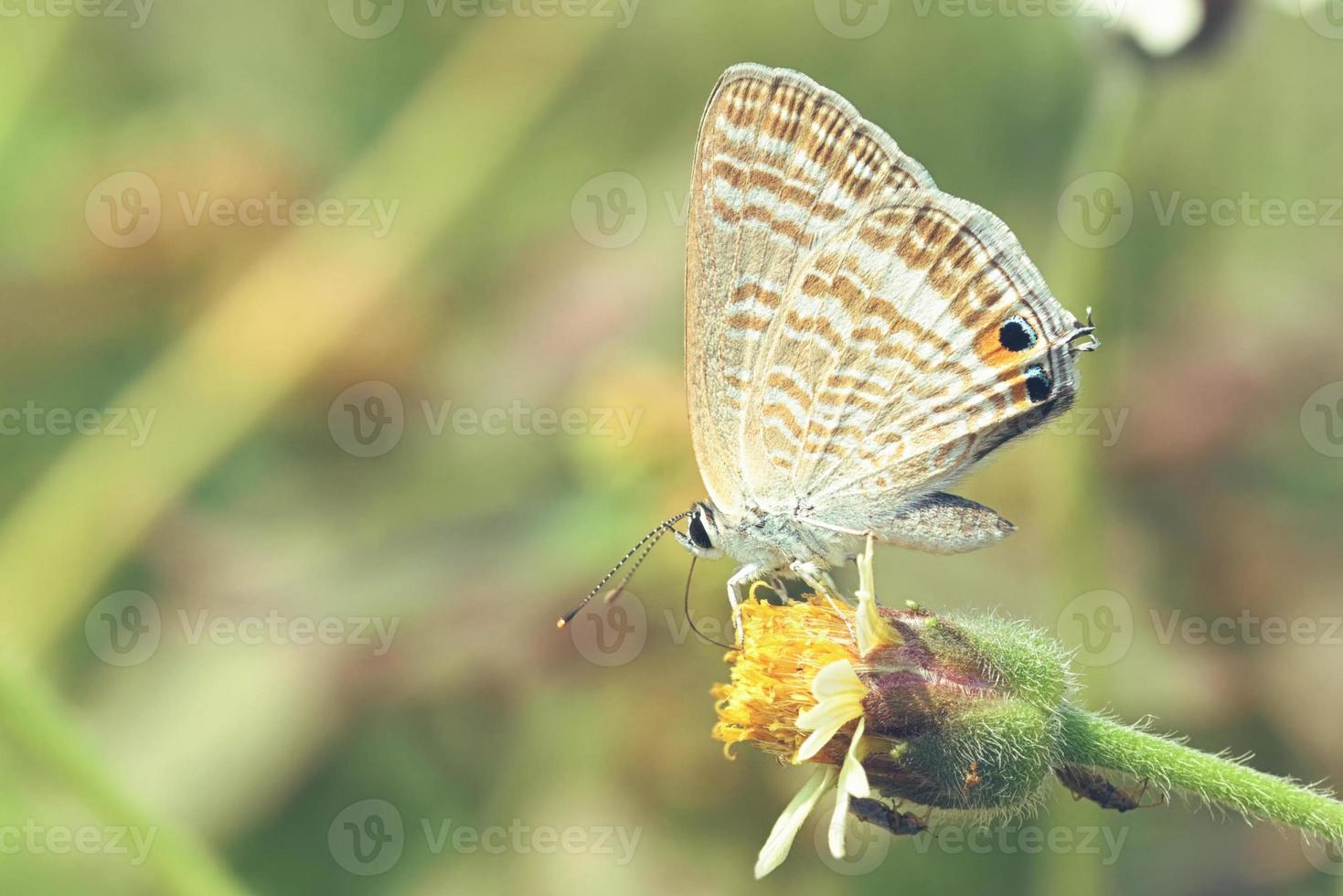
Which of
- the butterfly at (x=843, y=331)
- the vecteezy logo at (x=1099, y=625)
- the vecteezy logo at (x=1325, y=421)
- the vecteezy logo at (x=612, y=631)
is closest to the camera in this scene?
the butterfly at (x=843, y=331)

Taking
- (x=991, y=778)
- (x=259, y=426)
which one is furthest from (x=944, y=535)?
Answer: (x=259, y=426)

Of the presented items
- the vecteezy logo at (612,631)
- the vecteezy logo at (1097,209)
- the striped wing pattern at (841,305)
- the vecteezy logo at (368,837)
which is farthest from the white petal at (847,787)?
the vecteezy logo at (1097,209)

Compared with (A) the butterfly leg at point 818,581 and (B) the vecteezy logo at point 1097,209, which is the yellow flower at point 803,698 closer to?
(A) the butterfly leg at point 818,581

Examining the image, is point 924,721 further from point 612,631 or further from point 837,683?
point 612,631

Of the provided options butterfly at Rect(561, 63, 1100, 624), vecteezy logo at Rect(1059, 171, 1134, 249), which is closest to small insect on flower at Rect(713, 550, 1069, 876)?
butterfly at Rect(561, 63, 1100, 624)

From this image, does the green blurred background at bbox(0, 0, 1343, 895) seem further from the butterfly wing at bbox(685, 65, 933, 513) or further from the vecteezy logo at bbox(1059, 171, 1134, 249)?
the butterfly wing at bbox(685, 65, 933, 513)

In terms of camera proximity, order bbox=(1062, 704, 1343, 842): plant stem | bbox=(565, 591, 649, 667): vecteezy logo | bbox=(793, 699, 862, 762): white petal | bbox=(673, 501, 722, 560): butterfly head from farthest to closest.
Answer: bbox=(565, 591, 649, 667): vecteezy logo < bbox=(673, 501, 722, 560): butterfly head < bbox=(793, 699, 862, 762): white petal < bbox=(1062, 704, 1343, 842): plant stem
